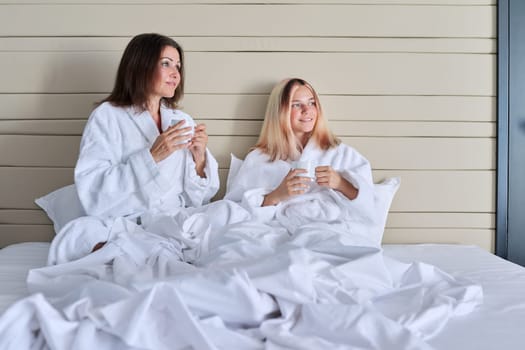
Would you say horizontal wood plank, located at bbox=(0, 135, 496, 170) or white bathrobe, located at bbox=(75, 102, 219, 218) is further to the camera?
horizontal wood plank, located at bbox=(0, 135, 496, 170)

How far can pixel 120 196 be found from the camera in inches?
77.7

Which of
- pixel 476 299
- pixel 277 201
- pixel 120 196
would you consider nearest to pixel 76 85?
pixel 120 196

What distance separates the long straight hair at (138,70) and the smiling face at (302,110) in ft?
1.86

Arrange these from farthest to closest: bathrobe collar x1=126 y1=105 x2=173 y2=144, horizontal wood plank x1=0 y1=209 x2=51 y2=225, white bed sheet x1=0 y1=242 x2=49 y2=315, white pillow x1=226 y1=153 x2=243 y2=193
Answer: horizontal wood plank x1=0 y1=209 x2=51 y2=225 < white pillow x1=226 y1=153 x2=243 y2=193 < bathrobe collar x1=126 y1=105 x2=173 y2=144 < white bed sheet x1=0 y1=242 x2=49 y2=315

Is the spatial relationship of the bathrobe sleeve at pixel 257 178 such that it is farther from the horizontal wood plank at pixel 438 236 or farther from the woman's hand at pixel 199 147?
the horizontal wood plank at pixel 438 236

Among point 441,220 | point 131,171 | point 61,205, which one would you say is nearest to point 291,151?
point 131,171

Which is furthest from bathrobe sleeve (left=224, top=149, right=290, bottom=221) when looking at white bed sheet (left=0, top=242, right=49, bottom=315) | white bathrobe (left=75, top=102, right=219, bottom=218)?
white bed sheet (left=0, top=242, right=49, bottom=315)

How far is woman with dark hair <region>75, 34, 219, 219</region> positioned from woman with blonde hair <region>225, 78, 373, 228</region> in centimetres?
18

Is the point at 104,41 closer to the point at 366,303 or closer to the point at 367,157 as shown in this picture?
the point at 367,157

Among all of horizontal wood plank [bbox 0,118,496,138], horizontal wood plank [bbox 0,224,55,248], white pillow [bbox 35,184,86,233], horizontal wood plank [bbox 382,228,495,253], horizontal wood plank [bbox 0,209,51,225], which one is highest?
horizontal wood plank [bbox 0,118,496,138]

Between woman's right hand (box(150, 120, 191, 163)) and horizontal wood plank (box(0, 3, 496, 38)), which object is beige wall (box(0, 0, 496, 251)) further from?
woman's right hand (box(150, 120, 191, 163))

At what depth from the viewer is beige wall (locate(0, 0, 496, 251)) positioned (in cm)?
238

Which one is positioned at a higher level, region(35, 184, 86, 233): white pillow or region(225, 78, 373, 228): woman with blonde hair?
region(225, 78, 373, 228): woman with blonde hair

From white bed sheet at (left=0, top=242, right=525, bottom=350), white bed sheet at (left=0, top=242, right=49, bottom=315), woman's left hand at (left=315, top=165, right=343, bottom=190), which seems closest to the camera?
white bed sheet at (left=0, top=242, right=525, bottom=350)
